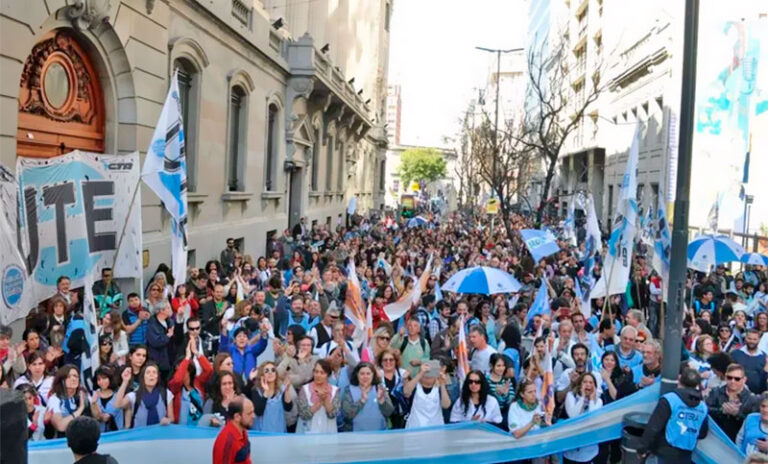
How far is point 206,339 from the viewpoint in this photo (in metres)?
9.45

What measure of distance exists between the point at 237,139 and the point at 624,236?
12.5 metres

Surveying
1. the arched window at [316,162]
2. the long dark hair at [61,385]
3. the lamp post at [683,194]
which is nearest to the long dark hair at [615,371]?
the lamp post at [683,194]

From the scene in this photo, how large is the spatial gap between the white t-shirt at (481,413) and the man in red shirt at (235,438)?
1.99 meters

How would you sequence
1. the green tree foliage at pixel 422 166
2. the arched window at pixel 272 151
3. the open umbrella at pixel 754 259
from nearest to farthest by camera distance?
1. the open umbrella at pixel 754 259
2. the arched window at pixel 272 151
3. the green tree foliage at pixel 422 166

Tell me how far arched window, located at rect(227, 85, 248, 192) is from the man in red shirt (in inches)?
586

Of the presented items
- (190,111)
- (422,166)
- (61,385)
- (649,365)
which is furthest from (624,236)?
(422,166)

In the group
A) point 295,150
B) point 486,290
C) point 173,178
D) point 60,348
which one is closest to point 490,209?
point 295,150

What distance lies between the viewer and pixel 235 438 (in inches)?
215

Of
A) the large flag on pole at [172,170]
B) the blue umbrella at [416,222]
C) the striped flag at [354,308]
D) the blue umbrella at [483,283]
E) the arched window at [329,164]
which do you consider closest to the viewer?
the striped flag at [354,308]

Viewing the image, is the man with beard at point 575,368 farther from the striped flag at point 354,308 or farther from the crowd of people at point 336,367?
the striped flag at point 354,308

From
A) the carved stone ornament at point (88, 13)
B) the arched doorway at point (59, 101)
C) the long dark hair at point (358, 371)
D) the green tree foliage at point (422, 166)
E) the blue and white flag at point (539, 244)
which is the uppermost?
the green tree foliage at point (422, 166)

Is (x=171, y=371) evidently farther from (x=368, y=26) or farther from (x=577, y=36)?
(x=577, y=36)

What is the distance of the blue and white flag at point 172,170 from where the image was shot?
937 cm

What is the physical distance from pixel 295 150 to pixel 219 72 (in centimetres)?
846
